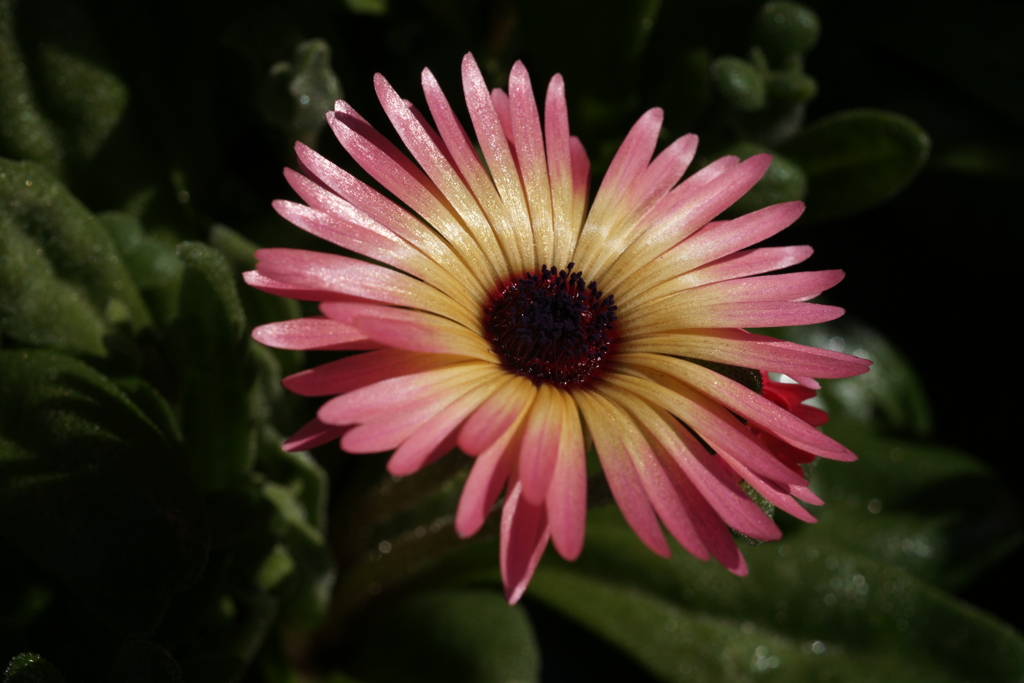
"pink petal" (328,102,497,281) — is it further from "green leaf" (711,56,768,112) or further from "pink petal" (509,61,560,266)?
"green leaf" (711,56,768,112)

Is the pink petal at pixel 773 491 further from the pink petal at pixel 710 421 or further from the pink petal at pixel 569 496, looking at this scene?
the pink petal at pixel 569 496

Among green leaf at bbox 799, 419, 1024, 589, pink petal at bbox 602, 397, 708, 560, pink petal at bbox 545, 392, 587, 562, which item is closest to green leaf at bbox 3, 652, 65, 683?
pink petal at bbox 545, 392, 587, 562

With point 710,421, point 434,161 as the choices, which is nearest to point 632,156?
point 434,161

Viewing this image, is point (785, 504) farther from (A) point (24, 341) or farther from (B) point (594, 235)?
(A) point (24, 341)

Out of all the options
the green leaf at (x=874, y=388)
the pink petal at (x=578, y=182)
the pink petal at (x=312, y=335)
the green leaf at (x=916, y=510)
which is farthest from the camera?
the green leaf at (x=874, y=388)

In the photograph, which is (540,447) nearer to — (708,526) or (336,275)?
(708,526)

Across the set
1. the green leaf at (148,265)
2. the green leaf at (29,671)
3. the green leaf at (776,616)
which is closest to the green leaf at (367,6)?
the green leaf at (148,265)
